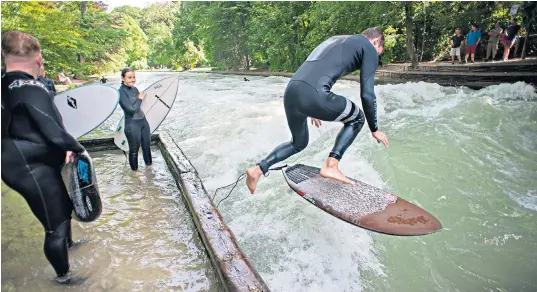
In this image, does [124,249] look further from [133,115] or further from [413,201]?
[413,201]

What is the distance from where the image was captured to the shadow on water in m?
2.72

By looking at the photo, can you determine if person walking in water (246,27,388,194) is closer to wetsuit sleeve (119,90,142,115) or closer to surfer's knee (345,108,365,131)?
surfer's knee (345,108,365,131)

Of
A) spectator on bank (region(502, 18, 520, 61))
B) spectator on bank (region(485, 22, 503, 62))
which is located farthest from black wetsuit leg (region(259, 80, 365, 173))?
spectator on bank (region(485, 22, 503, 62))

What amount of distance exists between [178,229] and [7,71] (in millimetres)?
2168

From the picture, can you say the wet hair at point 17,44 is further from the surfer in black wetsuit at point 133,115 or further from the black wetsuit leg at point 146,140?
the black wetsuit leg at point 146,140

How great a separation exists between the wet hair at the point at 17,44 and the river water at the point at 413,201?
2.72 meters

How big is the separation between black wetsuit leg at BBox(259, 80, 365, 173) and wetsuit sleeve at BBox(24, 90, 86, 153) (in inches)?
76.7

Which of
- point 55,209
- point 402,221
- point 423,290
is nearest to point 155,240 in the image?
point 55,209

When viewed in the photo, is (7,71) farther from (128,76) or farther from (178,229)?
(128,76)

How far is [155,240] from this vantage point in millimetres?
3383

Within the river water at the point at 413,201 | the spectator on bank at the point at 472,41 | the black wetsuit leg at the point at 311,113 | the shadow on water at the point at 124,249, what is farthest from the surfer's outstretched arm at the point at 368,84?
the spectator on bank at the point at 472,41

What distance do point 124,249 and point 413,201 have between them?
3.66m

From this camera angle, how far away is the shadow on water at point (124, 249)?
272 centimetres

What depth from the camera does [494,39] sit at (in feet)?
44.6
